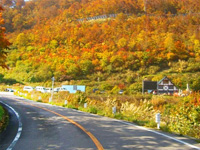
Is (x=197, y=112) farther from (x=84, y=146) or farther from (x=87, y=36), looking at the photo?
(x=87, y=36)

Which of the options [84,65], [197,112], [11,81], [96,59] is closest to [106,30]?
[96,59]

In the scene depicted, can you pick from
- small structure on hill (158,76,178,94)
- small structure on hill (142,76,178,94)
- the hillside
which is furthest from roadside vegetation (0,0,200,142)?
small structure on hill (158,76,178,94)

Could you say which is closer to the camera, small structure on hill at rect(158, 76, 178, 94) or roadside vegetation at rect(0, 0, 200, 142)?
small structure on hill at rect(158, 76, 178, 94)

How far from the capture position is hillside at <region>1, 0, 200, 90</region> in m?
63.3

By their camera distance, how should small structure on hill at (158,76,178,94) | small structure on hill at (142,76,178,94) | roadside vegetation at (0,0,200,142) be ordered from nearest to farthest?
small structure on hill at (142,76,178,94), small structure on hill at (158,76,178,94), roadside vegetation at (0,0,200,142)

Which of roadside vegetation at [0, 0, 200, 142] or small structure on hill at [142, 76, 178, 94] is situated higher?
roadside vegetation at [0, 0, 200, 142]

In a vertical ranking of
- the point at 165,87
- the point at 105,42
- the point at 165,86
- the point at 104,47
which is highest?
the point at 105,42

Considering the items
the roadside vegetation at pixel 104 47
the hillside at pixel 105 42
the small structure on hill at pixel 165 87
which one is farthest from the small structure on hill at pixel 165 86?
the hillside at pixel 105 42

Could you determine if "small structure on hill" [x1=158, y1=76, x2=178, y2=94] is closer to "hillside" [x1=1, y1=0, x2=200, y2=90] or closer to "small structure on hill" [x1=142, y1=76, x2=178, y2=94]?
"small structure on hill" [x1=142, y1=76, x2=178, y2=94]

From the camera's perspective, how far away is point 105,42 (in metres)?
88.1

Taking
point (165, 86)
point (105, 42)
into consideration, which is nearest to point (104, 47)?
point (105, 42)

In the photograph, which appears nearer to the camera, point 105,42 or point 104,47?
point 104,47

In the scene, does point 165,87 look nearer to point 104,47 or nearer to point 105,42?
point 104,47

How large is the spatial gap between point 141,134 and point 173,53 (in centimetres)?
7072
